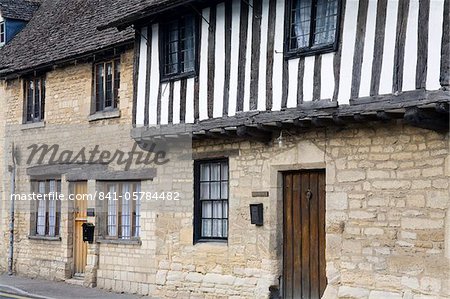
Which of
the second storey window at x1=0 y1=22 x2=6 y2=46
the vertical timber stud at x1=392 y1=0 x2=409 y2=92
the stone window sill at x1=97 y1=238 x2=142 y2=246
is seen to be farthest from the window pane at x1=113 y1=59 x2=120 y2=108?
the vertical timber stud at x1=392 y1=0 x2=409 y2=92

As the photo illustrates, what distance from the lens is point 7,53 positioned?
22.9m

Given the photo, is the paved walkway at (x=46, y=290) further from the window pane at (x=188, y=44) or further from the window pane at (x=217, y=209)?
the window pane at (x=188, y=44)

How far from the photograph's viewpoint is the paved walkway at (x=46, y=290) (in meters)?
16.6

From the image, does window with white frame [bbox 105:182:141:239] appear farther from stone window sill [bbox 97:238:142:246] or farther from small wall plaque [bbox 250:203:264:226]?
small wall plaque [bbox 250:203:264:226]

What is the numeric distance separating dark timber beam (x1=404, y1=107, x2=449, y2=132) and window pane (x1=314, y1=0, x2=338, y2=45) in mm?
2111

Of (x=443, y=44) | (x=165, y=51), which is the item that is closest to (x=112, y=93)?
(x=165, y=51)

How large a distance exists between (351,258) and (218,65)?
14.2 ft

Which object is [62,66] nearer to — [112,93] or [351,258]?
[112,93]

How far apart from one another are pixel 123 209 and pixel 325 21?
7.41 meters

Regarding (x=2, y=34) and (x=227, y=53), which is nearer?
(x=227, y=53)

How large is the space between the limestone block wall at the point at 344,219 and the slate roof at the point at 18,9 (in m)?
10.7

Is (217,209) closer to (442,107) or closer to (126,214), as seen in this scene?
(126,214)

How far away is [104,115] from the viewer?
59.6 feet

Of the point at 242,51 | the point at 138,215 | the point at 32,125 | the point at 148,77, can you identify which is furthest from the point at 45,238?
the point at 242,51
